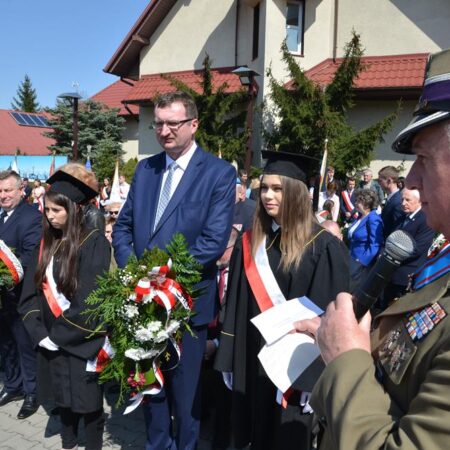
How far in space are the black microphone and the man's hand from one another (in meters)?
0.03

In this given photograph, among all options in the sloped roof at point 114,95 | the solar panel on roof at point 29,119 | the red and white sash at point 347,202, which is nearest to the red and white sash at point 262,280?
the red and white sash at point 347,202

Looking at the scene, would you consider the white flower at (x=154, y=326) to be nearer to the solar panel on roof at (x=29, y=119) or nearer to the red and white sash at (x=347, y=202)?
the red and white sash at (x=347, y=202)

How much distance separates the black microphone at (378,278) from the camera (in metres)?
1.36

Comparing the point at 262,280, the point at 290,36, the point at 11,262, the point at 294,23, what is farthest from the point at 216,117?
the point at 262,280

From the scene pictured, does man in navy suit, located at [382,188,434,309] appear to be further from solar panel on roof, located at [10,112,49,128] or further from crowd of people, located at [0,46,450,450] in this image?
solar panel on roof, located at [10,112,49,128]

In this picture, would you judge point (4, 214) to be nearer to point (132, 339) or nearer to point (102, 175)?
point (132, 339)

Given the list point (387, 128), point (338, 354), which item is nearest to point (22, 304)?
point (338, 354)

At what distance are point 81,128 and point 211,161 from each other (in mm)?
23363

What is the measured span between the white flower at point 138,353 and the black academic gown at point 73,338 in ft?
2.08

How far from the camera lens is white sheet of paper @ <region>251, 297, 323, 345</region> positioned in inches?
74.7

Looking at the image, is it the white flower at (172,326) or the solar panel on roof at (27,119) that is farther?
the solar panel on roof at (27,119)

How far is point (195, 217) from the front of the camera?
318 cm

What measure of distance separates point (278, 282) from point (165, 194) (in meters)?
1.01

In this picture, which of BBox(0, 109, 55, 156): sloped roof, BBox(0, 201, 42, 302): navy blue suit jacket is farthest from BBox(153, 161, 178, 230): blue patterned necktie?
BBox(0, 109, 55, 156): sloped roof
